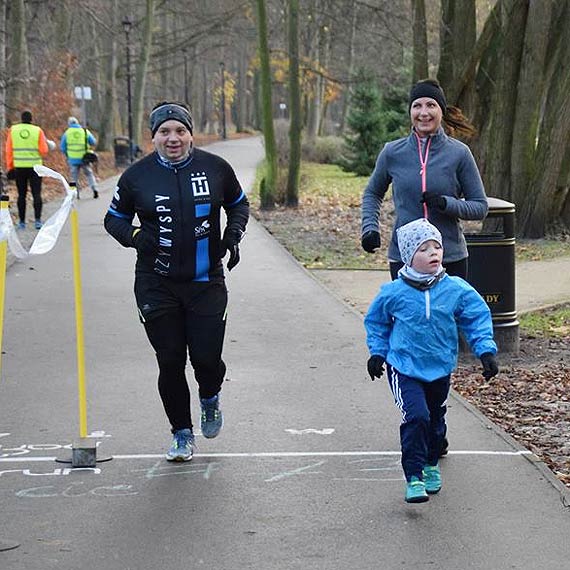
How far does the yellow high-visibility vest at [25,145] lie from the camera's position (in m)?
19.2

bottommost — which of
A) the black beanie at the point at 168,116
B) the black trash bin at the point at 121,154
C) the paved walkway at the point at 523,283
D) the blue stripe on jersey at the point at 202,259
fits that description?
the paved walkway at the point at 523,283

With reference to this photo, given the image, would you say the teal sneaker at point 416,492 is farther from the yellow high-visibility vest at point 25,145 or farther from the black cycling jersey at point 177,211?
the yellow high-visibility vest at point 25,145

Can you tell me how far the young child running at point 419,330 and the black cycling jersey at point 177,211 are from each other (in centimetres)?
103

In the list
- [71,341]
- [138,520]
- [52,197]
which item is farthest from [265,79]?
[138,520]

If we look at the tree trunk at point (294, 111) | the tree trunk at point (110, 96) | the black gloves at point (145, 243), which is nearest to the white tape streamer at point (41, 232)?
the black gloves at point (145, 243)

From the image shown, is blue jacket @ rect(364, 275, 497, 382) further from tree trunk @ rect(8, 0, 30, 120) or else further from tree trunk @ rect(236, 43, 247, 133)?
tree trunk @ rect(236, 43, 247, 133)

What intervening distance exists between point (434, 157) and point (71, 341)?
4544 mm

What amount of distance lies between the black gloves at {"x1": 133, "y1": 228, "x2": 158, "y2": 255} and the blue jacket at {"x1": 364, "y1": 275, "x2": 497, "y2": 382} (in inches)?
46.9

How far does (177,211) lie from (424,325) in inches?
55.7

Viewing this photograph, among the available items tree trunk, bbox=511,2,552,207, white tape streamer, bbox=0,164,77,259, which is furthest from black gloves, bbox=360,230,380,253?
tree trunk, bbox=511,2,552,207

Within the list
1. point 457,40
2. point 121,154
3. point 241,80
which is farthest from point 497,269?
point 241,80

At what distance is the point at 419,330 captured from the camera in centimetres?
555

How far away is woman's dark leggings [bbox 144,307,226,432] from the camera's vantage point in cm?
618

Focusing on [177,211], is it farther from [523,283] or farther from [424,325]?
[523,283]
